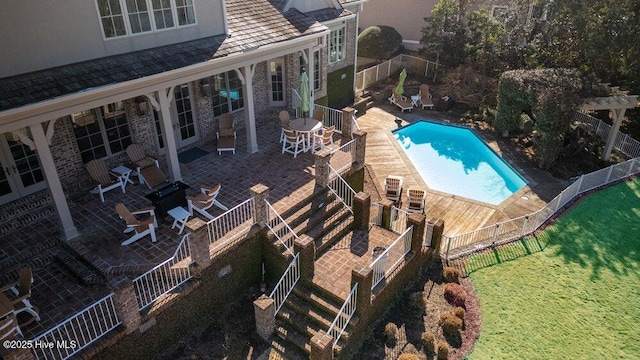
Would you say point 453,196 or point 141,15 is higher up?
point 141,15

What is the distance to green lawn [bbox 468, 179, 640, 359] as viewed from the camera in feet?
37.9

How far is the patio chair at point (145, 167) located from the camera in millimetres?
13711

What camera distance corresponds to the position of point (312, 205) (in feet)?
43.9

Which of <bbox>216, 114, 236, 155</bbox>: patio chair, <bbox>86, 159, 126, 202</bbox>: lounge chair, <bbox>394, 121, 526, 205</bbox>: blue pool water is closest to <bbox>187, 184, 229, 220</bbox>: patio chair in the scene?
<bbox>86, 159, 126, 202</bbox>: lounge chair

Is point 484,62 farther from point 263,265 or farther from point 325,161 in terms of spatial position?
point 263,265

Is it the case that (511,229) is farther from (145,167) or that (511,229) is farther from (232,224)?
(145,167)

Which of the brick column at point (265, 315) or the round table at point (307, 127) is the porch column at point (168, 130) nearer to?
the round table at point (307, 127)

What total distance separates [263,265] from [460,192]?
9.79 meters

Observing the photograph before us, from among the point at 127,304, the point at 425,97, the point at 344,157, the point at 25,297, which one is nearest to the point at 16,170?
the point at 25,297

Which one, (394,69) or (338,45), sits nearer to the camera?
(338,45)

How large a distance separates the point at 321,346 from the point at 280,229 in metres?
3.80

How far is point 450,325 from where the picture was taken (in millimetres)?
11516

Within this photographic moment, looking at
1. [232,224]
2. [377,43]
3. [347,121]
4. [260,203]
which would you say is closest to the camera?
[260,203]


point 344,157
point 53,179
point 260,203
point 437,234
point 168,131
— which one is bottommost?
point 437,234
